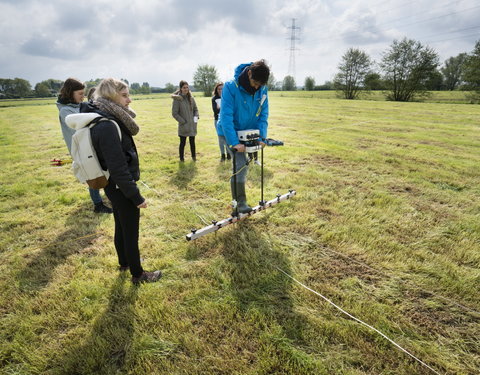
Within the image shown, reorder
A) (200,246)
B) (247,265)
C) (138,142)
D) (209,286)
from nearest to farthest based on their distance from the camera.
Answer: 1. (209,286)
2. (247,265)
3. (200,246)
4. (138,142)

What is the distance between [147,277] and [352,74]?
61.7 metres

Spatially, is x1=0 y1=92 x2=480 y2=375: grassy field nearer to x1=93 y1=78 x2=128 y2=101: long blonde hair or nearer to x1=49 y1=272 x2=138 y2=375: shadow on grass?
x1=49 y1=272 x2=138 y2=375: shadow on grass

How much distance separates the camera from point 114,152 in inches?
88.5

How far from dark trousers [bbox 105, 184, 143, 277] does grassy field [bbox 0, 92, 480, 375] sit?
35 cm

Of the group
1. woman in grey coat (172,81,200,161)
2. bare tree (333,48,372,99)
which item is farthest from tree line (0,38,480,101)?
woman in grey coat (172,81,200,161)

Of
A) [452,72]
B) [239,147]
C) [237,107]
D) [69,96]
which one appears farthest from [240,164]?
[452,72]

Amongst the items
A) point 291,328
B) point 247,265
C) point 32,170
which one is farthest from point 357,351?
point 32,170

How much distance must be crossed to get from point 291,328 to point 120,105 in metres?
2.75

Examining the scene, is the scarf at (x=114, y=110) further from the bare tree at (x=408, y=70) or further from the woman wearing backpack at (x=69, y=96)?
the bare tree at (x=408, y=70)

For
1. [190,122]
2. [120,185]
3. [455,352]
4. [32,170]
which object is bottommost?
[455,352]

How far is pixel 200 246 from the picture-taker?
3725 mm

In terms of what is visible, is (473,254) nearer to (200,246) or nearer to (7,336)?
(200,246)

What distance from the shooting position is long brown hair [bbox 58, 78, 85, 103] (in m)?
4.30

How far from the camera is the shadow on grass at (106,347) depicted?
2.12 meters
